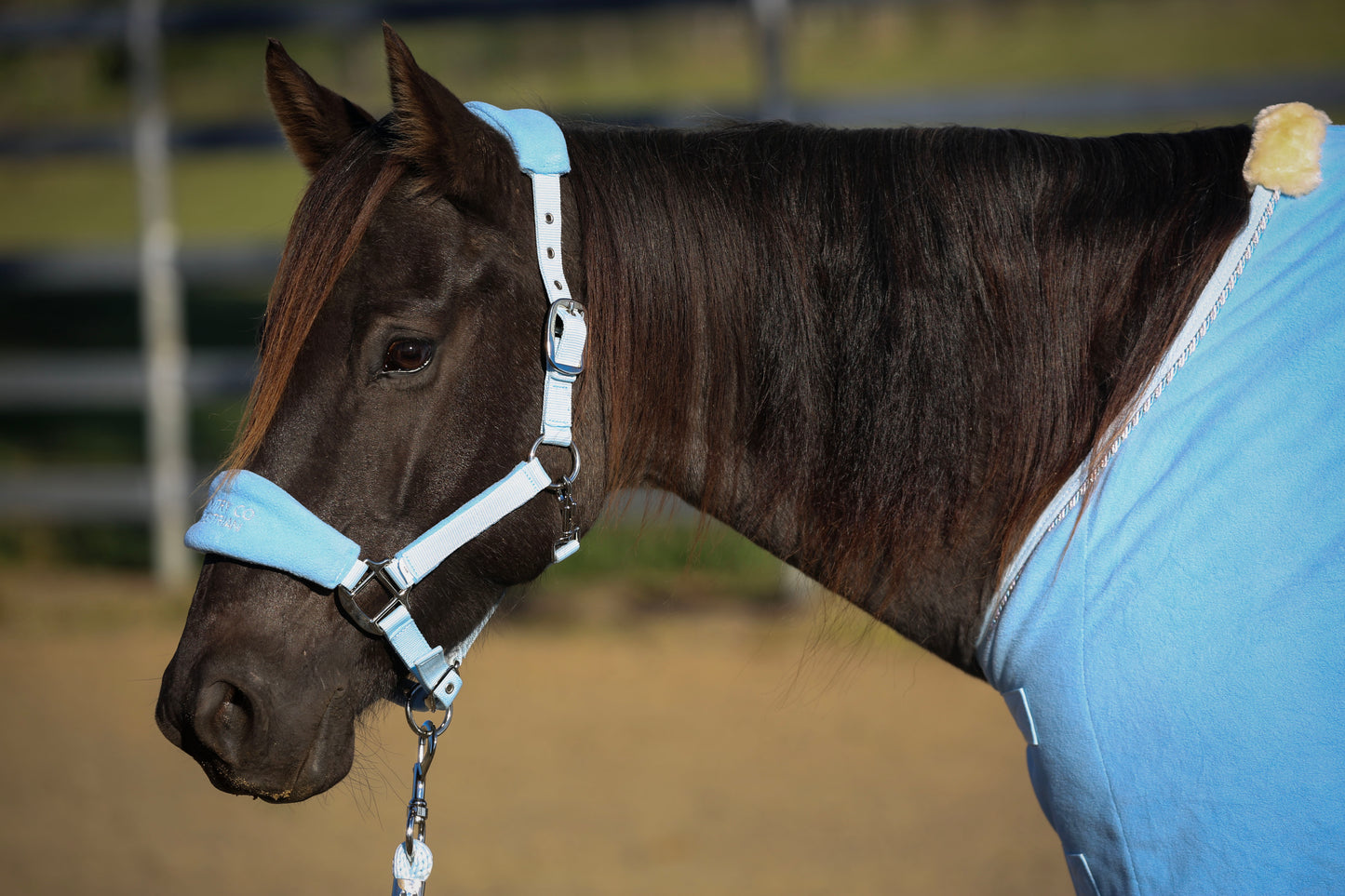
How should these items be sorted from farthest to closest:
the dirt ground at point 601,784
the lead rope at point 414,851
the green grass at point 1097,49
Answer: the green grass at point 1097,49 → the dirt ground at point 601,784 → the lead rope at point 414,851

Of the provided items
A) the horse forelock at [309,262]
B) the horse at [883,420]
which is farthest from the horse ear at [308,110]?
the horse forelock at [309,262]

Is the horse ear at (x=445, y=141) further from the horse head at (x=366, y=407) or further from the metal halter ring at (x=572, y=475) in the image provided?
the metal halter ring at (x=572, y=475)

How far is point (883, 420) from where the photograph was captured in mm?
1418

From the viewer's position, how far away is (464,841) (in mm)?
3287

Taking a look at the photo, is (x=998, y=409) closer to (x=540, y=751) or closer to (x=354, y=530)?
(x=354, y=530)

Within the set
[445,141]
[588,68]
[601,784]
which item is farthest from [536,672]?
[588,68]

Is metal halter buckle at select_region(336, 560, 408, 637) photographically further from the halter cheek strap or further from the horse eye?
the horse eye

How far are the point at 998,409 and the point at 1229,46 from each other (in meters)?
19.7

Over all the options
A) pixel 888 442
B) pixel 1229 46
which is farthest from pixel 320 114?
pixel 1229 46

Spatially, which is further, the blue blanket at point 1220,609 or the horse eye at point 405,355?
the horse eye at point 405,355

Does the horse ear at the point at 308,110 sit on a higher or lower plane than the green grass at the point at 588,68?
higher

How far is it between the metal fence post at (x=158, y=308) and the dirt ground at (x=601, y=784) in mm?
717

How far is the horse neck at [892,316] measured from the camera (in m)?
1.39

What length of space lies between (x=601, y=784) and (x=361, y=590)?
8.21 ft
